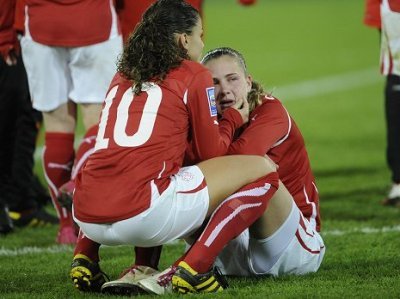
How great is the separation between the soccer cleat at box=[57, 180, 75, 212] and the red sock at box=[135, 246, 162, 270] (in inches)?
37.8

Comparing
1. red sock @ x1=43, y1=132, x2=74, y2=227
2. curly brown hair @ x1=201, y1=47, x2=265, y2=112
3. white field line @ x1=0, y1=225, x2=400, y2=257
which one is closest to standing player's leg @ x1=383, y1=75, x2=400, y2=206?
white field line @ x1=0, y1=225, x2=400, y2=257

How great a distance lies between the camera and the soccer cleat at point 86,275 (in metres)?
4.53

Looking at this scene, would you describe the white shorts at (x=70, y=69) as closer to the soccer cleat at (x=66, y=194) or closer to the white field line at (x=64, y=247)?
the soccer cleat at (x=66, y=194)

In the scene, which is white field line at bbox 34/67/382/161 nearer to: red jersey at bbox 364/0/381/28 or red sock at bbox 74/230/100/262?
red jersey at bbox 364/0/381/28

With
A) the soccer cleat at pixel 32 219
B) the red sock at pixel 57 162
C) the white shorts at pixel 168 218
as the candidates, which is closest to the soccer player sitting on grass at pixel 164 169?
the white shorts at pixel 168 218

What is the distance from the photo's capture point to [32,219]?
6613 millimetres

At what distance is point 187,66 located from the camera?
14.5 feet

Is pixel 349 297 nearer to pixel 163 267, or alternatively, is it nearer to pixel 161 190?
pixel 161 190

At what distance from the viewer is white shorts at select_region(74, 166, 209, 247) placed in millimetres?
4273

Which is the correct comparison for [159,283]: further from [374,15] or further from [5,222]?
[374,15]

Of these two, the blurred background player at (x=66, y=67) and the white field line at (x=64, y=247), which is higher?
the blurred background player at (x=66, y=67)

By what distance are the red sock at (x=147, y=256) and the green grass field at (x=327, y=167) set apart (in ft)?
0.95

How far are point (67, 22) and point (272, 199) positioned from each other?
1870 mm

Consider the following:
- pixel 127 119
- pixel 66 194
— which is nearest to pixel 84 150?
pixel 66 194
